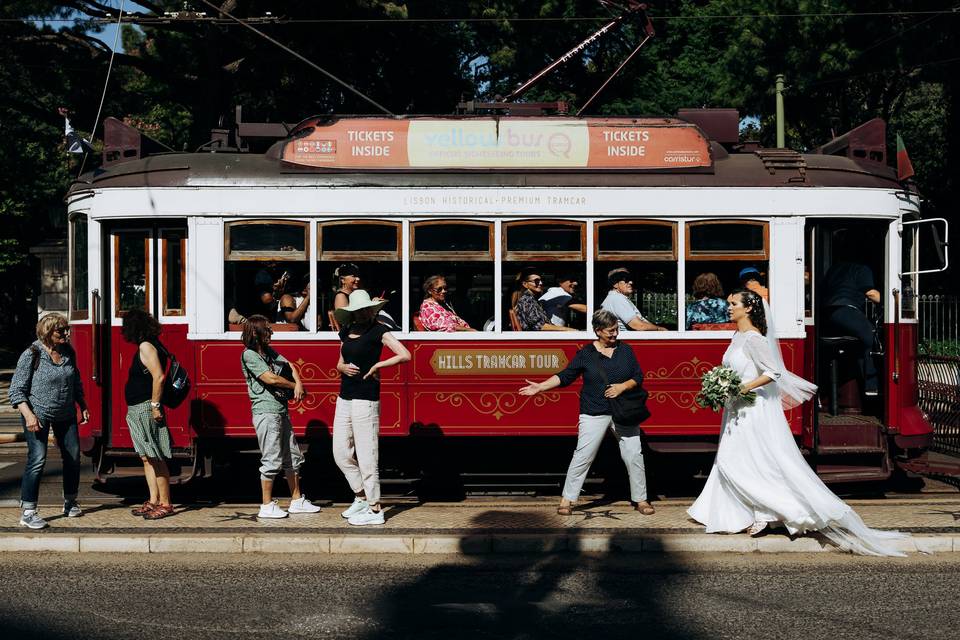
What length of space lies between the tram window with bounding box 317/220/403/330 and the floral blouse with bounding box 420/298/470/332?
0.22m

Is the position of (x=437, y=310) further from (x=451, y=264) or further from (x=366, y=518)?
(x=366, y=518)

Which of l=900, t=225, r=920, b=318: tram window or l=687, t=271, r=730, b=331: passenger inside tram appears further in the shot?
l=900, t=225, r=920, b=318: tram window

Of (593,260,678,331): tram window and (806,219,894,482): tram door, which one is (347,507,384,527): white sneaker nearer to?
(593,260,678,331): tram window

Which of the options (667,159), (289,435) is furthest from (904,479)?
(289,435)

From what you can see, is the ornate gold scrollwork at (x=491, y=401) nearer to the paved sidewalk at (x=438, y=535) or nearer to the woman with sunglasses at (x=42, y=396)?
the paved sidewalk at (x=438, y=535)

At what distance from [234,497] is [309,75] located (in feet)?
58.8

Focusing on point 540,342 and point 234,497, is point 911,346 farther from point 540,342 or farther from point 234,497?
point 234,497

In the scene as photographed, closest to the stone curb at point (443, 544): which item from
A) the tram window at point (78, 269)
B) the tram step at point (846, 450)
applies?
the tram step at point (846, 450)

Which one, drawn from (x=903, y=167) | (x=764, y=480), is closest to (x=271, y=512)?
(x=764, y=480)

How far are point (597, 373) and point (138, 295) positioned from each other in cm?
429

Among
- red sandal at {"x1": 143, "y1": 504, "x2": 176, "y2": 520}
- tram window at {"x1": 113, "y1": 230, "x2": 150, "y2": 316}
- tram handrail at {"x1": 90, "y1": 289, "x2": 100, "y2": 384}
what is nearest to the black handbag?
red sandal at {"x1": 143, "y1": 504, "x2": 176, "y2": 520}

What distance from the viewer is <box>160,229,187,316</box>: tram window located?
34.1ft

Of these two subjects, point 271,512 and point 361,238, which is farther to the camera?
point 361,238

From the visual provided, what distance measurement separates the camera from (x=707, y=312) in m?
10.3
